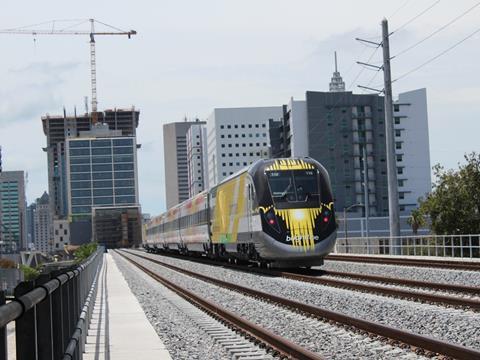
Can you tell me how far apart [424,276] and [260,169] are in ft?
22.9

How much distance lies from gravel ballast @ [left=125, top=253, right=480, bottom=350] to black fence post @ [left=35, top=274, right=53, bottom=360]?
5.53 meters

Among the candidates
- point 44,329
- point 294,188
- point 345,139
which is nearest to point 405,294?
point 294,188

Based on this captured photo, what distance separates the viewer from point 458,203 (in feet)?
169

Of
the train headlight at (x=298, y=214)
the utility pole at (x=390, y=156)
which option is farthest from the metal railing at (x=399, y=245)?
the train headlight at (x=298, y=214)

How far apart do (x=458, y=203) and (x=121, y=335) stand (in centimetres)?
4251

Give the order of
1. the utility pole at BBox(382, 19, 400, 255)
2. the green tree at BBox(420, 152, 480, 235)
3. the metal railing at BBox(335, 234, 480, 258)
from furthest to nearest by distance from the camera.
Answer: the green tree at BBox(420, 152, 480, 235) → the metal railing at BBox(335, 234, 480, 258) → the utility pole at BBox(382, 19, 400, 255)

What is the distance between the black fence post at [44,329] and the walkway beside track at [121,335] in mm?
4660

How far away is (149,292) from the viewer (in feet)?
75.6

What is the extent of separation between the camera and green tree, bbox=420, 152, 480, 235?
168 ft

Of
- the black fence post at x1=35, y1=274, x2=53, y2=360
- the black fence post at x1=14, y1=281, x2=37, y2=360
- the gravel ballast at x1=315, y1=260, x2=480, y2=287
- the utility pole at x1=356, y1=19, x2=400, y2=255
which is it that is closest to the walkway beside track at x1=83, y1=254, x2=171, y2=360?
the black fence post at x1=35, y1=274, x2=53, y2=360

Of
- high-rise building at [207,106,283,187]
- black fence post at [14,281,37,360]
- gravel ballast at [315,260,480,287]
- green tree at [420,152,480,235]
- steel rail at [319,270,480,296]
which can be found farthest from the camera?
high-rise building at [207,106,283,187]

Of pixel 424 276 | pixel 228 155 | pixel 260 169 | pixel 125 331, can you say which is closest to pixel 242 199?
pixel 260 169

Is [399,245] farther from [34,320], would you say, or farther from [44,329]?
[34,320]

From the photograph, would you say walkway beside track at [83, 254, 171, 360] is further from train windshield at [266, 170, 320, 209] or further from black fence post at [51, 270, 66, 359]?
train windshield at [266, 170, 320, 209]
